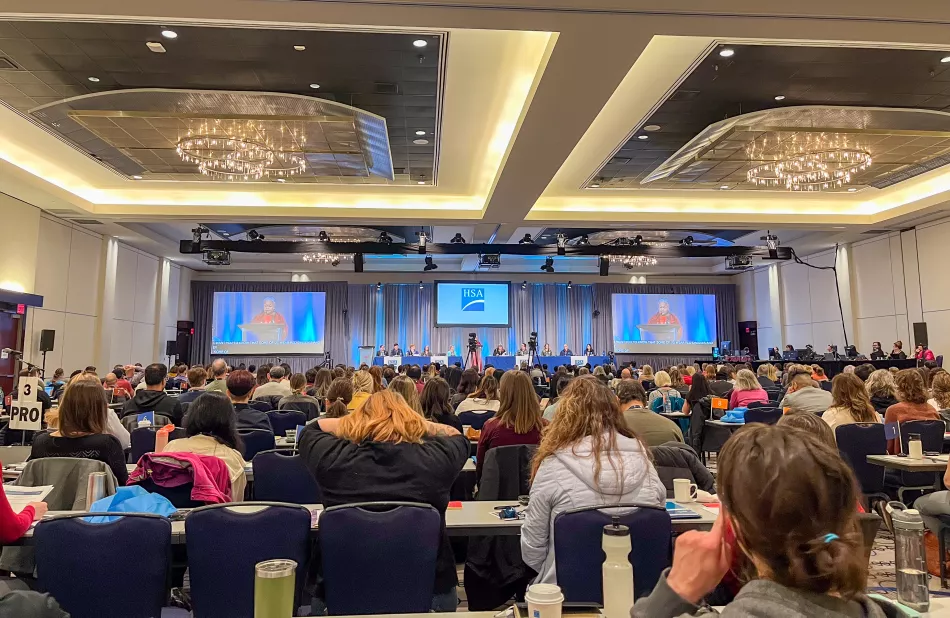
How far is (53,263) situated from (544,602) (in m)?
13.9

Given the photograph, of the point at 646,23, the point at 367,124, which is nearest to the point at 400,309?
the point at 367,124

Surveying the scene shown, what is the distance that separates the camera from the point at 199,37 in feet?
19.7

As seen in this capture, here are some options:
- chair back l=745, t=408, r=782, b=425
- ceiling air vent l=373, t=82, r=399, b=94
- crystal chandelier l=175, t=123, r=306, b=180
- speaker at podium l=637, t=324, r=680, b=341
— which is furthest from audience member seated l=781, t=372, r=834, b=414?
speaker at podium l=637, t=324, r=680, b=341

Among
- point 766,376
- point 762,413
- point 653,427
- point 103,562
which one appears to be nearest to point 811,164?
point 766,376

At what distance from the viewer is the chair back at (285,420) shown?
19.5ft

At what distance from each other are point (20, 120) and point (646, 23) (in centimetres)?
818

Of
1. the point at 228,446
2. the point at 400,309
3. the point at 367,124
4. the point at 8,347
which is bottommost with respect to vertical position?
the point at 228,446

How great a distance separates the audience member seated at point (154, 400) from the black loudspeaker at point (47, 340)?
270 inches

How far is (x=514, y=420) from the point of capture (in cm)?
392

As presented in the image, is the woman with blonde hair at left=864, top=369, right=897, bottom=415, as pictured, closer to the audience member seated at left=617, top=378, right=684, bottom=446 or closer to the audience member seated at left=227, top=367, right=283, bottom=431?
the audience member seated at left=617, top=378, right=684, bottom=446

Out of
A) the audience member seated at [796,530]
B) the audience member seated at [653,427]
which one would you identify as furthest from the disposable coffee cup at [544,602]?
the audience member seated at [653,427]

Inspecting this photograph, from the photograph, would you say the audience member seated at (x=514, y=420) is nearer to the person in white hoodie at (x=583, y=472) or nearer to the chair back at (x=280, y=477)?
the chair back at (x=280, y=477)

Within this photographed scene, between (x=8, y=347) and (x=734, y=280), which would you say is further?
(x=734, y=280)

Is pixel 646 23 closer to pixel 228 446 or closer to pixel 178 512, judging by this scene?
pixel 228 446
